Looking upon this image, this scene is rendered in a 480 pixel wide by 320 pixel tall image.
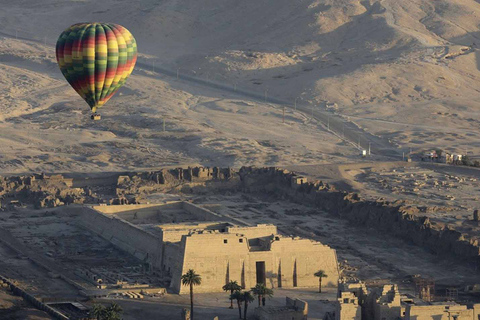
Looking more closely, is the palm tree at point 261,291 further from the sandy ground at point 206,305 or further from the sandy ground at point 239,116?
the sandy ground at point 239,116

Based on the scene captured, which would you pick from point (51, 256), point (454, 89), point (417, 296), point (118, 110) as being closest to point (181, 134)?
point (118, 110)

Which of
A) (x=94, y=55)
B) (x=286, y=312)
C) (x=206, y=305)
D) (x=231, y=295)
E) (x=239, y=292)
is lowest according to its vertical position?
(x=206, y=305)

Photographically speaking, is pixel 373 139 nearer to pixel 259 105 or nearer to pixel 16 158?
pixel 259 105

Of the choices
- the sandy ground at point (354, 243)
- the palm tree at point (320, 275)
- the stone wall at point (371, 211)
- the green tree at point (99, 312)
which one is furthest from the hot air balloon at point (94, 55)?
the green tree at point (99, 312)

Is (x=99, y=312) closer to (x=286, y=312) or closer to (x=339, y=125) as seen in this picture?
(x=286, y=312)

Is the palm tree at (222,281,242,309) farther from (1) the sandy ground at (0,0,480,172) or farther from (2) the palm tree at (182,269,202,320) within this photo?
(1) the sandy ground at (0,0,480,172)

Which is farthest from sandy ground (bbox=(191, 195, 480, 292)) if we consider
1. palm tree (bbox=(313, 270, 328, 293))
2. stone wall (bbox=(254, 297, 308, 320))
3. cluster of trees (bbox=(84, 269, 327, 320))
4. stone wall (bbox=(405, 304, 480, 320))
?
stone wall (bbox=(405, 304, 480, 320))

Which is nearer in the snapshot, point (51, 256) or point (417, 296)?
point (417, 296)

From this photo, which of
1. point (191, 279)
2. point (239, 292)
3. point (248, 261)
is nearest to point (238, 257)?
point (248, 261)
